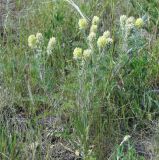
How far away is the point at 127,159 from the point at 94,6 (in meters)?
1.38

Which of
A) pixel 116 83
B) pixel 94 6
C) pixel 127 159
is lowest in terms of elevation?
pixel 127 159

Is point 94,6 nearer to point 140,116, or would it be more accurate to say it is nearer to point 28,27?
point 28,27

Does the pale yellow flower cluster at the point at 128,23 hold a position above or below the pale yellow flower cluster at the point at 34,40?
above

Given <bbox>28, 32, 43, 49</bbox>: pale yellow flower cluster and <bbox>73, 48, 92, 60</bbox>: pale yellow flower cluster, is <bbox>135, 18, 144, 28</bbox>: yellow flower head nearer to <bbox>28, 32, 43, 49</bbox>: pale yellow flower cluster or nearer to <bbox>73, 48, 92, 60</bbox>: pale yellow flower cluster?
<bbox>73, 48, 92, 60</bbox>: pale yellow flower cluster

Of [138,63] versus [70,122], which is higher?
[138,63]

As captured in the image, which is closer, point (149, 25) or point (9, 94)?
point (9, 94)

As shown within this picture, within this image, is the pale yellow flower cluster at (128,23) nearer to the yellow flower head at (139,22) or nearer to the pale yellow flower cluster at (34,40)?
the yellow flower head at (139,22)

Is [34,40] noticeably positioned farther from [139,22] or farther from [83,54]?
[139,22]

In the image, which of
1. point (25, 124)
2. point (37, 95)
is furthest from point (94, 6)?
point (25, 124)

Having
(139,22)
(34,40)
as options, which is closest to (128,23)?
(139,22)

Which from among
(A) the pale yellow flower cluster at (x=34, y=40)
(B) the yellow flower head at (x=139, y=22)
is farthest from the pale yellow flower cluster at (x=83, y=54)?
(B) the yellow flower head at (x=139, y=22)

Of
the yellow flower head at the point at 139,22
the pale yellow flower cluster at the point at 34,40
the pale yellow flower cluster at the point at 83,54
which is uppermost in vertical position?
the yellow flower head at the point at 139,22

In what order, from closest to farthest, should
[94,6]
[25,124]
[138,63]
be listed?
1. [25,124]
2. [138,63]
3. [94,6]

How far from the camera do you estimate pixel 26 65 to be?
101 inches
